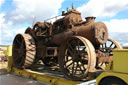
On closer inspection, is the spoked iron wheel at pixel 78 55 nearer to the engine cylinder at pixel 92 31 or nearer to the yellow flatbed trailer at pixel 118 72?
the engine cylinder at pixel 92 31

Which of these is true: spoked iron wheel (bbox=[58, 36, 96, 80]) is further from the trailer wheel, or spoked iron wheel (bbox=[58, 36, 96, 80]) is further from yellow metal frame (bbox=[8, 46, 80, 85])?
the trailer wheel

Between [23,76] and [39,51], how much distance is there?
1.39 m

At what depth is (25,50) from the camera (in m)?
7.66

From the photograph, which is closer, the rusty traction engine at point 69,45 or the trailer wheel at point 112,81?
the trailer wheel at point 112,81

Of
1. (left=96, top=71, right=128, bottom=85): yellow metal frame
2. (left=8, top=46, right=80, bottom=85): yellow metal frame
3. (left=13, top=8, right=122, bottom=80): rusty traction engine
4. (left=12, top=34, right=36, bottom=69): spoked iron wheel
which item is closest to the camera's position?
(left=96, top=71, right=128, bottom=85): yellow metal frame

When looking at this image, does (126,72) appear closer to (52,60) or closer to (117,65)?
(117,65)

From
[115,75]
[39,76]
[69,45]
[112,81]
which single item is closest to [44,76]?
[39,76]

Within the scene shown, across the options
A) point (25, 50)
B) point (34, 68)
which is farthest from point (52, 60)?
point (25, 50)

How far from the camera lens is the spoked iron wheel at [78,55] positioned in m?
4.63

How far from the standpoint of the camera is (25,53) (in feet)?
25.0

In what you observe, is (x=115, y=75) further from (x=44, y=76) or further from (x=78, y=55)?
(x=44, y=76)

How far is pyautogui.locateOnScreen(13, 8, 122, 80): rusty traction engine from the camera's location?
514cm

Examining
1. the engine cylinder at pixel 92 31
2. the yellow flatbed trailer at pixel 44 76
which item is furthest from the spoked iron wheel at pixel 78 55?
the engine cylinder at pixel 92 31

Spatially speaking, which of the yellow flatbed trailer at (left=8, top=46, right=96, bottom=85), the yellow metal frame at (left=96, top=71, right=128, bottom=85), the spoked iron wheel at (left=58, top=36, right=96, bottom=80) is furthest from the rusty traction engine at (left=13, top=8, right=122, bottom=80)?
the yellow metal frame at (left=96, top=71, right=128, bottom=85)
